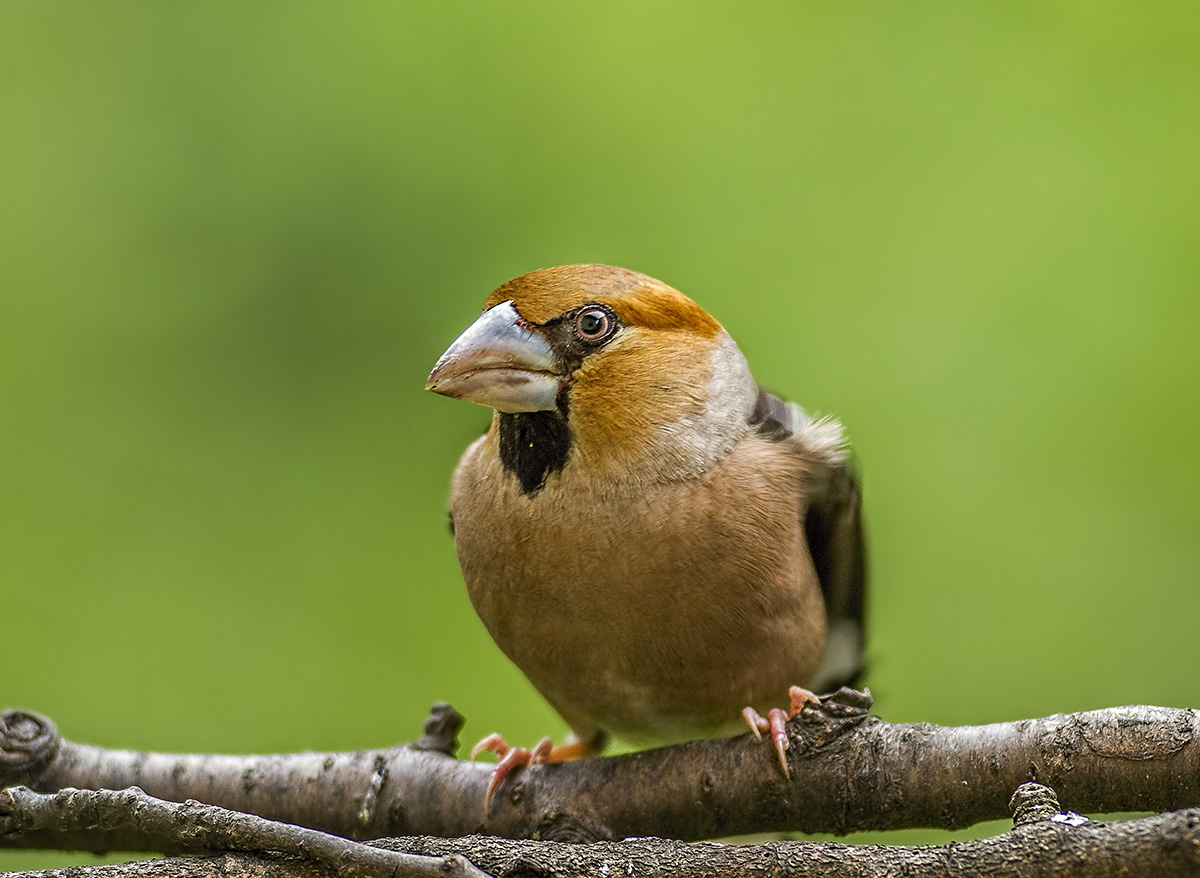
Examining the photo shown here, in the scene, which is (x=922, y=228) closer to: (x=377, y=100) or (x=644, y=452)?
(x=377, y=100)

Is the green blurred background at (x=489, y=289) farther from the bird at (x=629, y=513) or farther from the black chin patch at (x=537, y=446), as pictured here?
the black chin patch at (x=537, y=446)

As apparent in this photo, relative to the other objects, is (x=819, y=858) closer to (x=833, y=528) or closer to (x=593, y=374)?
(x=593, y=374)

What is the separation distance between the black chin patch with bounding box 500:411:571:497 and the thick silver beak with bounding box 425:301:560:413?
0.15 ft

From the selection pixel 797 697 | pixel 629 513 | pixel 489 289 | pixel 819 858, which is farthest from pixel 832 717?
pixel 489 289

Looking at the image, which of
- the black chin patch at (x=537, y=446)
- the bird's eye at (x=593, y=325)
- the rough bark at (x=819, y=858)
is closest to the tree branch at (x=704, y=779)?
the rough bark at (x=819, y=858)

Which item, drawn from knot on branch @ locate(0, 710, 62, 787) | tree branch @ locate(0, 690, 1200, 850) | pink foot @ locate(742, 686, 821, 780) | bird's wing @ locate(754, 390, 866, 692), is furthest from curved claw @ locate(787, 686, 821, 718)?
knot on branch @ locate(0, 710, 62, 787)

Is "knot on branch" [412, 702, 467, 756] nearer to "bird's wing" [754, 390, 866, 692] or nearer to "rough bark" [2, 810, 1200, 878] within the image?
"rough bark" [2, 810, 1200, 878]

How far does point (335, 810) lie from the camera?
2.87 meters

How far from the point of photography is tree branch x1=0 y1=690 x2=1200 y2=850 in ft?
7.16

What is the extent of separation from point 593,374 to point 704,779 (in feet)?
2.99

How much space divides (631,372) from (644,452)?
19 centimetres

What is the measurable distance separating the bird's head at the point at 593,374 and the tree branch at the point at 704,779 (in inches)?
26.4

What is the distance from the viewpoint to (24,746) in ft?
9.21

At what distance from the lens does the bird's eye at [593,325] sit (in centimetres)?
281
